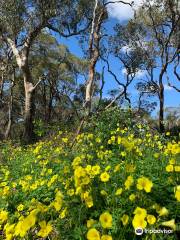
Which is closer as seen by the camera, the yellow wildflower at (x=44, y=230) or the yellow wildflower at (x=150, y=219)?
the yellow wildflower at (x=150, y=219)

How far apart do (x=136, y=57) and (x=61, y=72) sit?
7.57 m

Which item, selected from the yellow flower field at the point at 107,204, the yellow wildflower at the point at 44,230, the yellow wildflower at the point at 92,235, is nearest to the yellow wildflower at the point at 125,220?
the yellow flower field at the point at 107,204

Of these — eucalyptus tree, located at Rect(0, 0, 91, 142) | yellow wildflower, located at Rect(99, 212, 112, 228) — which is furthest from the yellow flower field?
eucalyptus tree, located at Rect(0, 0, 91, 142)

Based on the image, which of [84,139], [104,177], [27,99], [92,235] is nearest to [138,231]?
[92,235]

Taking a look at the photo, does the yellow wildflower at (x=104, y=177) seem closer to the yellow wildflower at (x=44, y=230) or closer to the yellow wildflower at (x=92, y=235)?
the yellow wildflower at (x=44, y=230)

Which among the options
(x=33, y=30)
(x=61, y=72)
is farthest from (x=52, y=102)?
(x=33, y=30)

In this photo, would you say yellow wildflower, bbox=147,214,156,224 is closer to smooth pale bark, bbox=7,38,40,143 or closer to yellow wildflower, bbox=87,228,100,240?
yellow wildflower, bbox=87,228,100,240

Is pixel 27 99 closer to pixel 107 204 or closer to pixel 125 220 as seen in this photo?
pixel 107 204

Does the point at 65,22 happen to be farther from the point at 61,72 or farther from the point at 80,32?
the point at 61,72

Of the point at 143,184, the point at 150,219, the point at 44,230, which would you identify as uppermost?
the point at 143,184

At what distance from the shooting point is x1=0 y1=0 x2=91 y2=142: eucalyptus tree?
2217 centimetres

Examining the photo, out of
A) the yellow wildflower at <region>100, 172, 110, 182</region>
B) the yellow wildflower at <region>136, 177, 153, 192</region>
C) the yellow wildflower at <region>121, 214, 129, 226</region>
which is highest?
the yellow wildflower at <region>100, 172, 110, 182</region>

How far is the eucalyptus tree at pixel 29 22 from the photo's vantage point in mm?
22172

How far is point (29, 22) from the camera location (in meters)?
23.4
